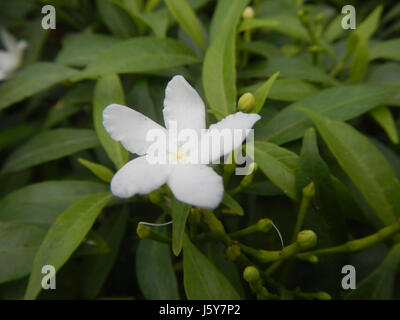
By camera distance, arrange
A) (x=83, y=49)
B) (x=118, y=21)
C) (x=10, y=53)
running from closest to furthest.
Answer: (x=83, y=49) → (x=118, y=21) → (x=10, y=53)

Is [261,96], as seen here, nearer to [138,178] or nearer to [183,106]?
[183,106]

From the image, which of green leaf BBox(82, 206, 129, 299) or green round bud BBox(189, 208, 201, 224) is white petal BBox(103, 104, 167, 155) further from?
green leaf BBox(82, 206, 129, 299)

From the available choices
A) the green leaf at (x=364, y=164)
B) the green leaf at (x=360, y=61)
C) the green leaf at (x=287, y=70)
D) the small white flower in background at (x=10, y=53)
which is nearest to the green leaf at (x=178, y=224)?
the green leaf at (x=364, y=164)

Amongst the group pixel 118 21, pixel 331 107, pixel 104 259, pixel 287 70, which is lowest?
pixel 104 259

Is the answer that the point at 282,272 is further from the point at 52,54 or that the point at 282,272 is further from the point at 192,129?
the point at 52,54

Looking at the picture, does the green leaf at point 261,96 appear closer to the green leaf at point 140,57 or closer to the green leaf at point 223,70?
the green leaf at point 223,70

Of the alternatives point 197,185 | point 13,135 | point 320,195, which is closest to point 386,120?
point 320,195

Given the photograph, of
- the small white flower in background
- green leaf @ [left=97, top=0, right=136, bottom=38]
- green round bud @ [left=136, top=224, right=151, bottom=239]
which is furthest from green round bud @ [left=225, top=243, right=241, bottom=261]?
the small white flower in background

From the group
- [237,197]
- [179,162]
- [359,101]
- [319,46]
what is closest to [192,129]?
[179,162]
